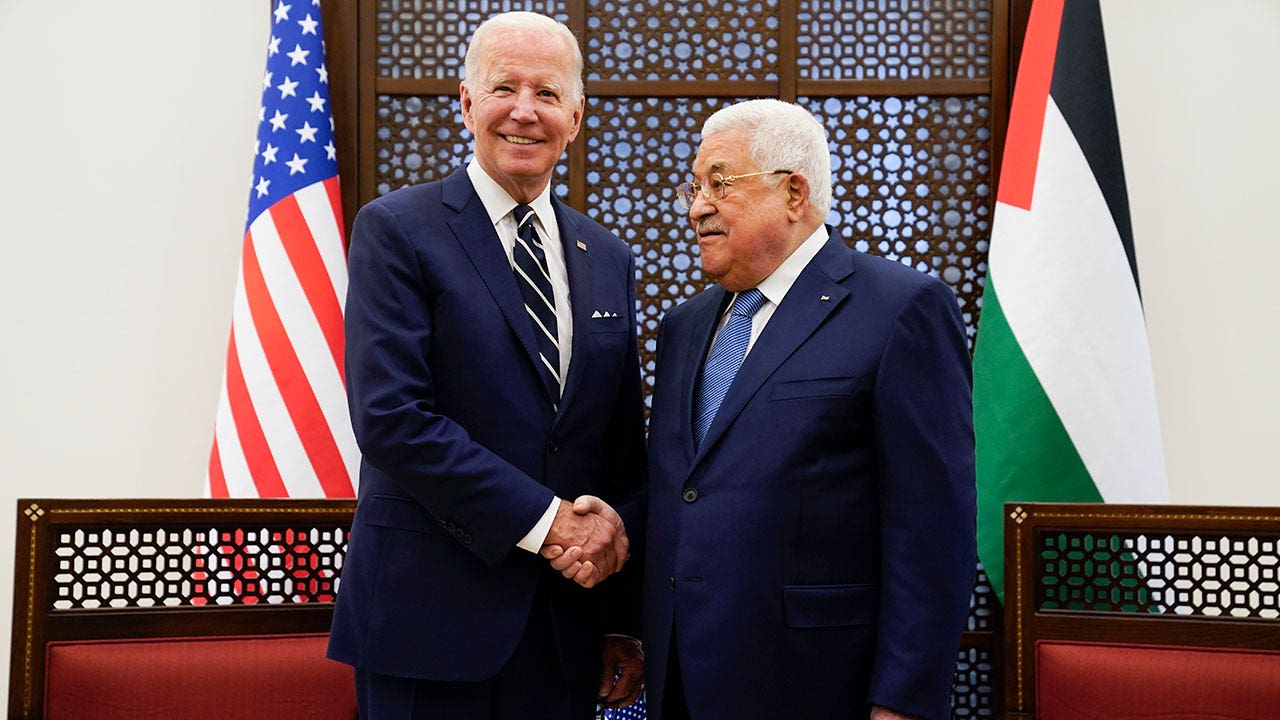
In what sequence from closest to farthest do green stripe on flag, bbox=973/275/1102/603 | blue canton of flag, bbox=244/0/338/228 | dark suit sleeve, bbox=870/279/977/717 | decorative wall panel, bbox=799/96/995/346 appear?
dark suit sleeve, bbox=870/279/977/717
green stripe on flag, bbox=973/275/1102/603
blue canton of flag, bbox=244/0/338/228
decorative wall panel, bbox=799/96/995/346

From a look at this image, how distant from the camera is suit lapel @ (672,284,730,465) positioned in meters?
1.86

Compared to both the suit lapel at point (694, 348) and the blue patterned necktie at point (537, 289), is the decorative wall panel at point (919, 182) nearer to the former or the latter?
the suit lapel at point (694, 348)

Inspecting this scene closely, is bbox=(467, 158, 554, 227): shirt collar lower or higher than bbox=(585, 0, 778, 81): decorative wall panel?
lower

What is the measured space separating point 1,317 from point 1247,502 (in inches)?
153

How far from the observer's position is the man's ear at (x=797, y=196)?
1.88 m

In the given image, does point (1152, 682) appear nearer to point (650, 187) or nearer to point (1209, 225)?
point (1209, 225)

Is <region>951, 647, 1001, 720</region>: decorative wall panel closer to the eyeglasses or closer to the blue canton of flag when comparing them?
the eyeglasses

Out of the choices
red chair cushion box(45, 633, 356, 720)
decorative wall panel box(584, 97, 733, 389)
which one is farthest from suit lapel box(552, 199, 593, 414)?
decorative wall panel box(584, 97, 733, 389)

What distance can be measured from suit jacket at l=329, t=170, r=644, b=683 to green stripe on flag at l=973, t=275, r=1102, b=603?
153 centimetres

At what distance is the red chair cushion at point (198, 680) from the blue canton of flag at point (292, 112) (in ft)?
4.51

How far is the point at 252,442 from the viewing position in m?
3.20

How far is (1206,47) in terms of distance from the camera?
137 inches

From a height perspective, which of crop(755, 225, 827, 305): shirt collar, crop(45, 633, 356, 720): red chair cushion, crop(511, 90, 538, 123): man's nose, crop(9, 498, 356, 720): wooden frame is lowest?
crop(45, 633, 356, 720): red chair cushion

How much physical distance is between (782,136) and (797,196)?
10 cm
